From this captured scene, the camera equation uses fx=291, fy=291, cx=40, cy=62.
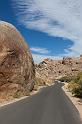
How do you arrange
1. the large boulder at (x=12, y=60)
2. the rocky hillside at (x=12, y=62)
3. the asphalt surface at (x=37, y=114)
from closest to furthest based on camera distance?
the asphalt surface at (x=37, y=114) < the rocky hillside at (x=12, y=62) < the large boulder at (x=12, y=60)

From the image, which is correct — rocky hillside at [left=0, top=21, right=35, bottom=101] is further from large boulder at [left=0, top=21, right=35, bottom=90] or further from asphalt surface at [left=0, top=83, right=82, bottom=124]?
asphalt surface at [left=0, top=83, right=82, bottom=124]

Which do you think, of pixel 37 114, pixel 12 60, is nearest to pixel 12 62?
pixel 12 60

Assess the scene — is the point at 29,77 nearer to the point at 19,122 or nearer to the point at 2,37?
the point at 2,37

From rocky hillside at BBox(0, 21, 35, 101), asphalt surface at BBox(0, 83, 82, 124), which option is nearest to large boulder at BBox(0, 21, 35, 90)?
rocky hillside at BBox(0, 21, 35, 101)

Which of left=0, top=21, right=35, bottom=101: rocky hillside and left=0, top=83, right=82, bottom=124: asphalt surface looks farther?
left=0, top=21, right=35, bottom=101: rocky hillside

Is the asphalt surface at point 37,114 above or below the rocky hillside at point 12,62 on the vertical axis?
below

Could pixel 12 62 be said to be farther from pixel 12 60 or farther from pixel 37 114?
pixel 37 114

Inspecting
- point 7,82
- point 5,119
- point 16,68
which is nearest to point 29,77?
point 16,68

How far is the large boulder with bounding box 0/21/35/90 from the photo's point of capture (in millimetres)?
29797

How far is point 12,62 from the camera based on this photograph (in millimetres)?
31703

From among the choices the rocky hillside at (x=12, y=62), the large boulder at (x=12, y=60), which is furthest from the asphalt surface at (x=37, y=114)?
the large boulder at (x=12, y=60)

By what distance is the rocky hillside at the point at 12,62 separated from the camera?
97.3 feet

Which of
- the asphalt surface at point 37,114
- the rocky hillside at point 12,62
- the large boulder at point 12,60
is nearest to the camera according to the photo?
the asphalt surface at point 37,114

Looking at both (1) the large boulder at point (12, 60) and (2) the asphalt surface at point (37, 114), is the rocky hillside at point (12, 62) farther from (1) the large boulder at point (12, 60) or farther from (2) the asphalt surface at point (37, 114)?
(2) the asphalt surface at point (37, 114)
